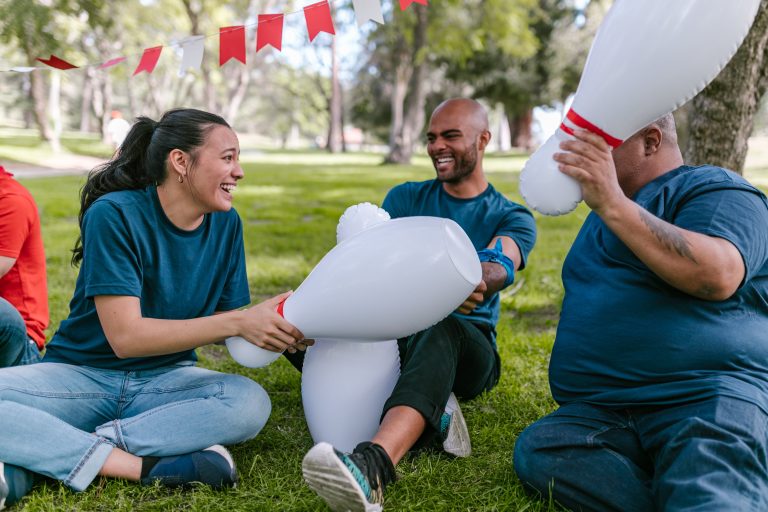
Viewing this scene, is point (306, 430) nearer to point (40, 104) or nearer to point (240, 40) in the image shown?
point (240, 40)

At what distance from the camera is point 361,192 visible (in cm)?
994

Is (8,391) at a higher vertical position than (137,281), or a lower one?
lower

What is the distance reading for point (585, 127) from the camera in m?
1.67

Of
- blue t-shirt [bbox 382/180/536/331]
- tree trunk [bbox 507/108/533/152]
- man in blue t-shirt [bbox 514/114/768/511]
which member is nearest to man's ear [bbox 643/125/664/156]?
man in blue t-shirt [bbox 514/114/768/511]

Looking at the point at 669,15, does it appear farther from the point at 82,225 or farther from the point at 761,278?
the point at 82,225

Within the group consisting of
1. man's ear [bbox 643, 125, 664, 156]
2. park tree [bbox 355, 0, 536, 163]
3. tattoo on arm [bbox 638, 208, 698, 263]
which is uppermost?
park tree [bbox 355, 0, 536, 163]

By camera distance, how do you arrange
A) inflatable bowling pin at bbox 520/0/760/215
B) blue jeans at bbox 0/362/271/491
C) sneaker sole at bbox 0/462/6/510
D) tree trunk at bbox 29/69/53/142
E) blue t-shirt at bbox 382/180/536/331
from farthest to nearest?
tree trunk at bbox 29/69/53/142, blue t-shirt at bbox 382/180/536/331, blue jeans at bbox 0/362/271/491, sneaker sole at bbox 0/462/6/510, inflatable bowling pin at bbox 520/0/760/215

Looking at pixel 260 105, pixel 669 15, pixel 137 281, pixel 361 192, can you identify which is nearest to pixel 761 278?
pixel 669 15

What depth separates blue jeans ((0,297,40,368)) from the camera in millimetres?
2271

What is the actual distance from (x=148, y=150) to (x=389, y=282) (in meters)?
0.96

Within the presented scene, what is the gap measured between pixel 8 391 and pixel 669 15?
2015mm

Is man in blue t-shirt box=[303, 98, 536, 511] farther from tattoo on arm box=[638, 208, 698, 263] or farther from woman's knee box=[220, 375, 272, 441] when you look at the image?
tattoo on arm box=[638, 208, 698, 263]

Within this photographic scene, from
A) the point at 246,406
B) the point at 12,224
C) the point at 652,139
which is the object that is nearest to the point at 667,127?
the point at 652,139

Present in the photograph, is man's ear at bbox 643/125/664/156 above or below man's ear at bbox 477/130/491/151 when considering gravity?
above
